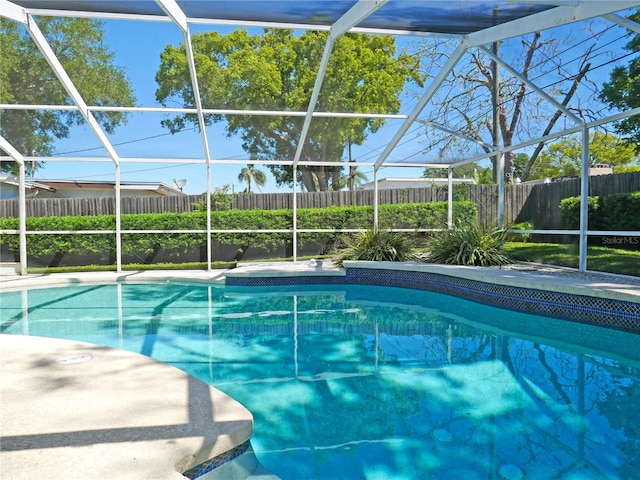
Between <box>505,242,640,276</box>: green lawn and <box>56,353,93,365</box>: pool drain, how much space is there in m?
7.80

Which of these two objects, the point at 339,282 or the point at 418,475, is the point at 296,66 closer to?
the point at 339,282

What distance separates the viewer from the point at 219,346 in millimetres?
4812

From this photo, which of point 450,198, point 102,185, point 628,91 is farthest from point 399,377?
point 102,185

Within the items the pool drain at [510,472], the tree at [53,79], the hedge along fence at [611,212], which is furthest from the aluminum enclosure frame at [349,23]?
the pool drain at [510,472]

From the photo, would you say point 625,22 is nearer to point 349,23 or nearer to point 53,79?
point 349,23

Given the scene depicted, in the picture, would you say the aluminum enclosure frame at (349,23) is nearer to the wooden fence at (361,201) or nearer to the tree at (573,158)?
the wooden fence at (361,201)

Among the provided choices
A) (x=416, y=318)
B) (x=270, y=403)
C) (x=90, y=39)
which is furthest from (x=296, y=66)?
(x=270, y=403)

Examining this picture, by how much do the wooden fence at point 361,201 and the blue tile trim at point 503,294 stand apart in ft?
10.5

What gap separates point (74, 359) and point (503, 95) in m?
13.4

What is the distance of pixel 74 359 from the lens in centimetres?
338

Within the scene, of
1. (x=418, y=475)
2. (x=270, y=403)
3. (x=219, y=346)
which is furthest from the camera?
(x=219, y=346)

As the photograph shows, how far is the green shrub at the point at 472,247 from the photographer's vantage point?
8766 mm

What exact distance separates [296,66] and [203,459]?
854 cm

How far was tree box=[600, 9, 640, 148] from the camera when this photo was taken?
7166 mm
